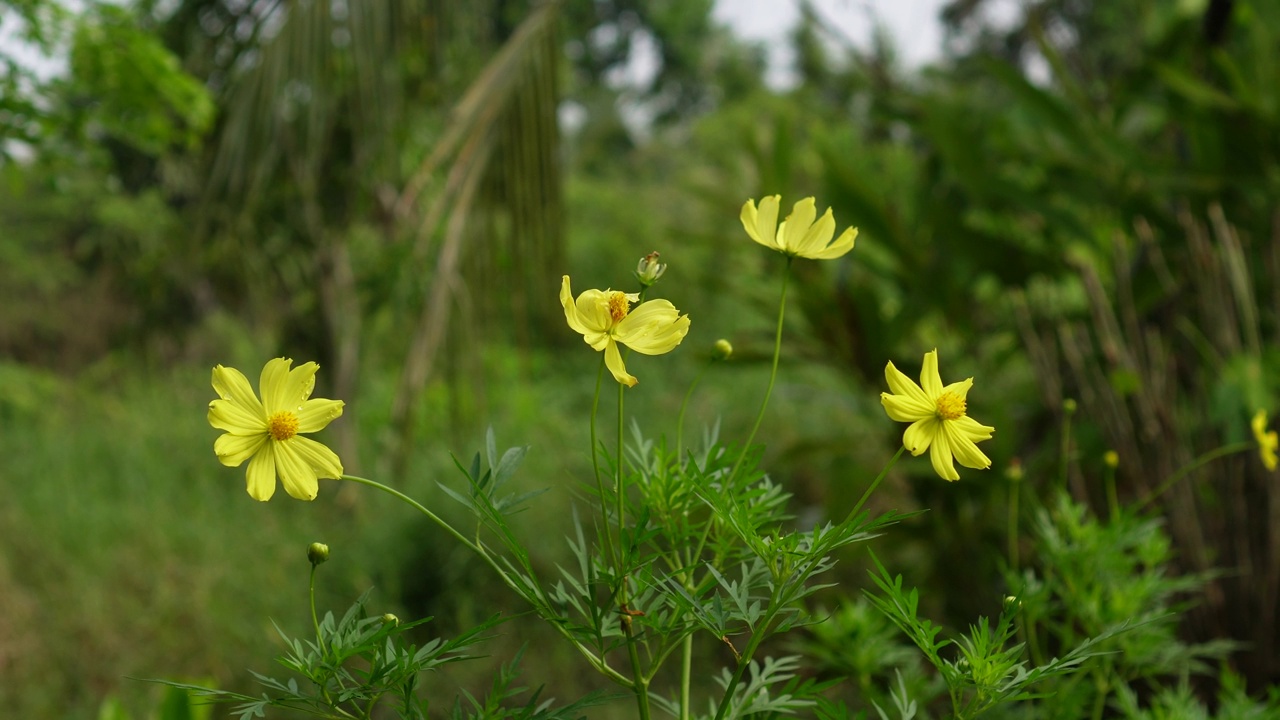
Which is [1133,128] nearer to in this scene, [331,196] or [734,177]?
[734,177]

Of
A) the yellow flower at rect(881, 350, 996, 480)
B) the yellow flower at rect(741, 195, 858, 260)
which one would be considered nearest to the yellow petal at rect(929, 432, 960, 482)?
the yellow flower at rect(881, 350, 996, 480)

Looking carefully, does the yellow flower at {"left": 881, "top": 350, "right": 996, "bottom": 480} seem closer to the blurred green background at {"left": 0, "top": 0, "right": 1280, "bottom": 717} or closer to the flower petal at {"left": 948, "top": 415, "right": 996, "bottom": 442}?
the flower petal at {"left": 948, "top": 415, "right": 996, "bottom": 442}

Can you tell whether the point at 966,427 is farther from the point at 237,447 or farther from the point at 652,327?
the point at 237,447

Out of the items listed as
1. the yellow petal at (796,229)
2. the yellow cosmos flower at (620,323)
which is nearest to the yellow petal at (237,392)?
the yellow cosmos flower at (620,323)

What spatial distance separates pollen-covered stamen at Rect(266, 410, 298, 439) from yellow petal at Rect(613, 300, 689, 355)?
0.13 m

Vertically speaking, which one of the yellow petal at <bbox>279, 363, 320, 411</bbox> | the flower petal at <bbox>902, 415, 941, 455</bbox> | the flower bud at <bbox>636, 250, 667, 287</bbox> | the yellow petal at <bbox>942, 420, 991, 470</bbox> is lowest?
the yellow petal at <bbox>942, 420, 991, 470</bbox>

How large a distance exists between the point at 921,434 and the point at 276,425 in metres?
0.26

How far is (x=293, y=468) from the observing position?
41cm

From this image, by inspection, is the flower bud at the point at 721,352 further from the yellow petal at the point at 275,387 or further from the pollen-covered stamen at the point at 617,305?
the yellow petal at the point at 275,387

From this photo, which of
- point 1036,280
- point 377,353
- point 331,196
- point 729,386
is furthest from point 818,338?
point 377,353

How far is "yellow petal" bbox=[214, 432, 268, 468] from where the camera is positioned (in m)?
0.40

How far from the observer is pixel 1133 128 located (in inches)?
135

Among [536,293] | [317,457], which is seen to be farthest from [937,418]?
[536,293]

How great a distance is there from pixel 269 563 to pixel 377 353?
1628 millimetres
